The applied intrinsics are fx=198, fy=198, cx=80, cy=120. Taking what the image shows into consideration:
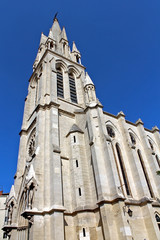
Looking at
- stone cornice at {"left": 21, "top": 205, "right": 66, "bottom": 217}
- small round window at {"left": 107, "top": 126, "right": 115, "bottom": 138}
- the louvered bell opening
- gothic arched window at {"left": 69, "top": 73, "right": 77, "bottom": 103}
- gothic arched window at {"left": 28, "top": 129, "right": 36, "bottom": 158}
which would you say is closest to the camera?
stone cornice at {"left": 21, "top": 205, "right": 66, "bottom": 217}

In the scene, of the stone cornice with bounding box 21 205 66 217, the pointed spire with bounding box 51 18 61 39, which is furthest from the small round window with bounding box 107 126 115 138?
the pointed spire with bounding box 51 18 61 39

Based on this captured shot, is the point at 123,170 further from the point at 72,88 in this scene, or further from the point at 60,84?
the point at 60,84

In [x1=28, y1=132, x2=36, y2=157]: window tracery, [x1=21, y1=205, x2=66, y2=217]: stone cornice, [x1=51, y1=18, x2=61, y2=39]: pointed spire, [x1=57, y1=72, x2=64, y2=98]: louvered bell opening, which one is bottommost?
[x1=21, y1=205, x2=66, y2=217]: stone cornice

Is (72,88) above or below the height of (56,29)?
below

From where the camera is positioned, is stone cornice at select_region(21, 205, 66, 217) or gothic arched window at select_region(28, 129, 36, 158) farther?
gothic arched window at select_region(28, 129, 36, 158)

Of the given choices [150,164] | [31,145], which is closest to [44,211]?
[31,145]

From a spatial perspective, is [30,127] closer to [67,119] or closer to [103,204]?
[67,119]

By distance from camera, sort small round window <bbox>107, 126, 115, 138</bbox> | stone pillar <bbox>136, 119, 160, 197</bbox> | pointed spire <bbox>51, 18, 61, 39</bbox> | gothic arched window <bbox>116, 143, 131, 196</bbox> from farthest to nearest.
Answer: pointed spire <bbox>51, 18, 61, 39</bbox> → small round window <bbox>107, 126, 115, 138</bbox> → stone pillar <bbox>136, 119, 160, 197</bbox> → gothic arched window <bbox>116, 143, 131, 196</bbox>

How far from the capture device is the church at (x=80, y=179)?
1336 centimetres

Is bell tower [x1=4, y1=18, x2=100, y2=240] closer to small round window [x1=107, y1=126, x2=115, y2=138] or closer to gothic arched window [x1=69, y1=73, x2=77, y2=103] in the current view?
gothic arched window [x1=69, y1=73, x2=77, y2=103]

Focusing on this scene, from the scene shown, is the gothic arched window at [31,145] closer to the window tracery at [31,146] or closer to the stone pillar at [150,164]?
the window tracery at [31,146]

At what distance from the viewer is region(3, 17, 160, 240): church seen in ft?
43.8

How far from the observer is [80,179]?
52.6 ft

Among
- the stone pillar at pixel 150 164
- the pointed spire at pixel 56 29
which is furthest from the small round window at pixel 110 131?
the pointed spire at pixel 56 29
